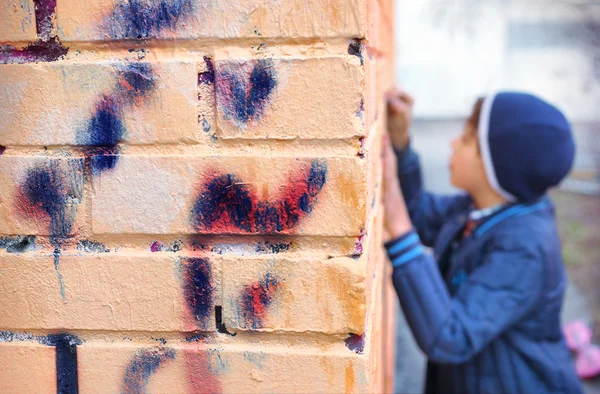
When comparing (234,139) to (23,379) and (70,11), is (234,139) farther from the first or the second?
(23,379)

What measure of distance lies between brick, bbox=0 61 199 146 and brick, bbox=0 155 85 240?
3 centimetres

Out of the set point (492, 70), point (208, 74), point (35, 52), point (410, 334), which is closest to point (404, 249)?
point (208, 74)

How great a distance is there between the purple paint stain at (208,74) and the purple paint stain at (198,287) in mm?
266

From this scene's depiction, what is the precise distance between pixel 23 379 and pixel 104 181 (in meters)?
0.36

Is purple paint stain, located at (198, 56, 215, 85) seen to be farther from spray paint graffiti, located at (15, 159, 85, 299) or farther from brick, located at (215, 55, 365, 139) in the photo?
spray paint graffiti, located at (15, 159, 85, 299)

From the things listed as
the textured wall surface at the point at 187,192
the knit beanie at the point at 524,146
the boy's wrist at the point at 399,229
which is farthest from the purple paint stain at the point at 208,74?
the knit beanie at the point at 524,146

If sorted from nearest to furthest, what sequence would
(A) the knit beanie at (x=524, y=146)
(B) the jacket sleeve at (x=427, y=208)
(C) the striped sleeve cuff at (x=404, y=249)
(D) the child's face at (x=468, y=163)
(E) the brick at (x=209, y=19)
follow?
(E) the brick at (x=209, y=19), (C) the striped sleeve cuff at (x=404, y=249), (A) the knit beanie at (x=524, y=146), (D) the child's face at (x=468, y=163), (B) the jacket sleeve at (x=427, y=208)

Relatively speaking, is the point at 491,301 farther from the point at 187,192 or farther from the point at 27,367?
the point at 27,367

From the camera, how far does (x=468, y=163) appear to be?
6.91ft

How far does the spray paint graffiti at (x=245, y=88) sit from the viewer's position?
0.85 metres

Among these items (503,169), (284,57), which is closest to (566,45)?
(503,169)

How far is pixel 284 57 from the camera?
2.80ft

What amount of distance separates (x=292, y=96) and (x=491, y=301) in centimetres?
111

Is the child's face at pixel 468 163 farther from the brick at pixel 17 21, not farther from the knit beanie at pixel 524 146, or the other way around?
the brick at pixel 17 21
